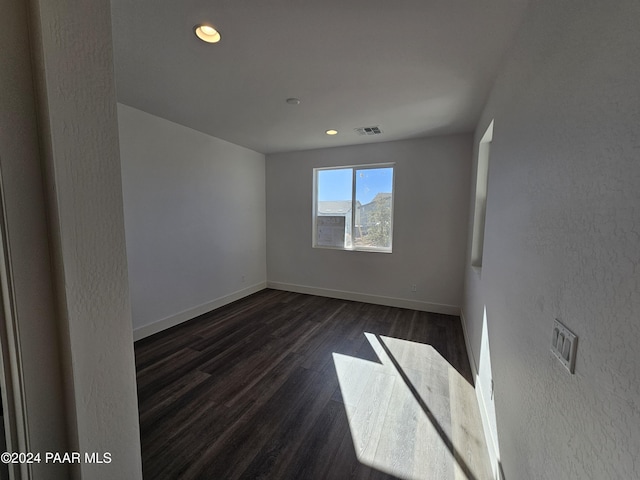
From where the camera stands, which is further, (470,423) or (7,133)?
(470,423)

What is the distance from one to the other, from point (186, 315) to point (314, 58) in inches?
132

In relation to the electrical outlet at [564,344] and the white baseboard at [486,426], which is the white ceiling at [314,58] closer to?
the electrical outlet at [564,344]

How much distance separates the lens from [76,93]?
2.28 feet

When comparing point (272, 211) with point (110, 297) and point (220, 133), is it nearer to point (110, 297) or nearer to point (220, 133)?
point (220, 133)

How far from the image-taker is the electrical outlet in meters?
0.71

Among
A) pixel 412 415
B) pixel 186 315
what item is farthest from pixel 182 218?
pixel 412 415

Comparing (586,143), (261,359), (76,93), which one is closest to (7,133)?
(76,93)

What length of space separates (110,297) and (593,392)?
1.39m

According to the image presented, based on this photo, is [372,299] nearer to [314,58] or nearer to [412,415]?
[412,415]

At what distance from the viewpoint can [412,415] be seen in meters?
1.81

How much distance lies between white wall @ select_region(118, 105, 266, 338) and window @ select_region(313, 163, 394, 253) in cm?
126

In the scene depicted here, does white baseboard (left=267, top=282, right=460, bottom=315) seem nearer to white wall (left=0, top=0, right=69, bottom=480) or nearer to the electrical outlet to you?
the electrical outlet

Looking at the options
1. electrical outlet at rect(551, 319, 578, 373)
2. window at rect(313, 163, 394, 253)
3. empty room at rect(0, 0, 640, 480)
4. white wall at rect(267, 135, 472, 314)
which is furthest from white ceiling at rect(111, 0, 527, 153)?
electrical outlet at rect(551, 319, 578, 373)

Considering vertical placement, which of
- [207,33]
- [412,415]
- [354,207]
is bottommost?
[412,415]
